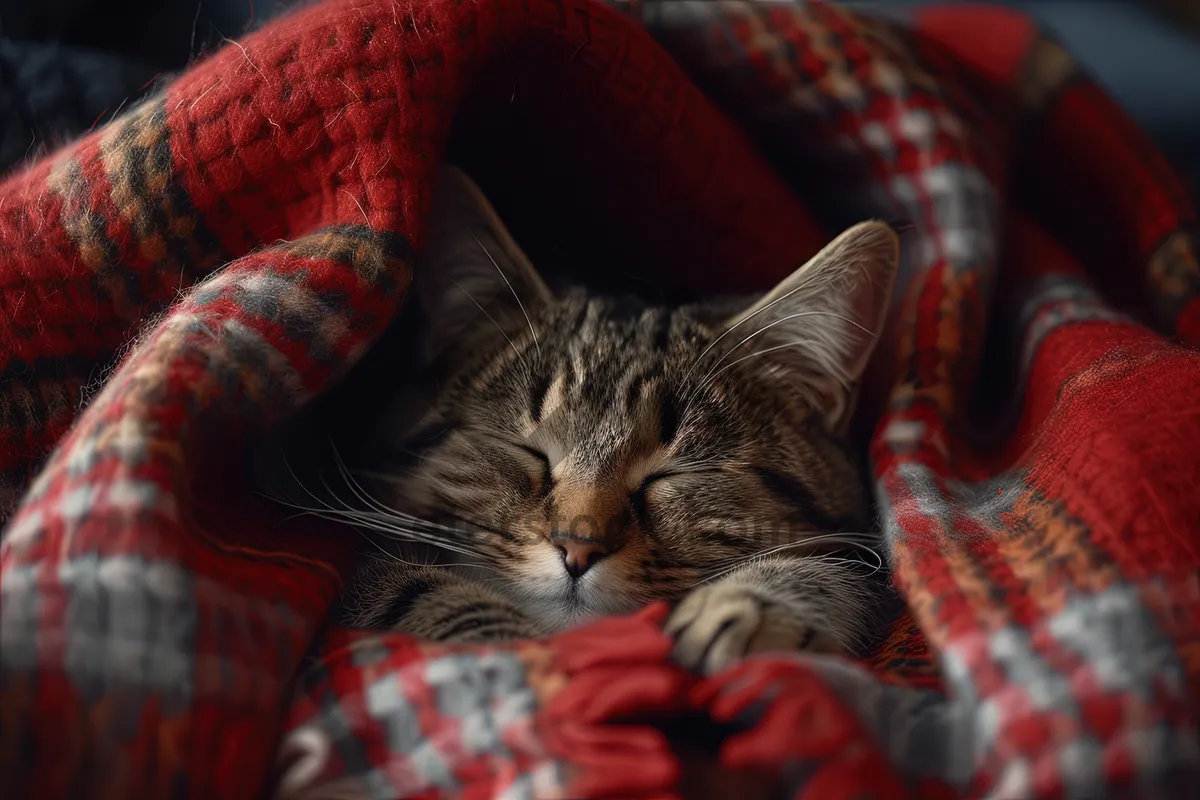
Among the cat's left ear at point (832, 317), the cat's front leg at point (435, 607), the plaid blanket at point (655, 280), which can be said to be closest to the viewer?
the plaid blanket at point (655, 280)

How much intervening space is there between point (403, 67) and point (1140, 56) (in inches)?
54.2

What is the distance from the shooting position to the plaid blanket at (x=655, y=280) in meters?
0.52

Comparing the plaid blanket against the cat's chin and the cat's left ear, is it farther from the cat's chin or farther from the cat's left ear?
the cat's chin

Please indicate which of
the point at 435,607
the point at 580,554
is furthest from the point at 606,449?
the point at 435,607

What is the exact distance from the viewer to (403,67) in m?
0.75

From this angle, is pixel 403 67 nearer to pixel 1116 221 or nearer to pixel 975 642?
pixel 975 642

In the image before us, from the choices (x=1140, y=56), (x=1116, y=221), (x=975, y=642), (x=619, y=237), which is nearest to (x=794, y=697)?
(x=975, y=642)

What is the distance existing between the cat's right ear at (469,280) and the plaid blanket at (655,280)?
10 cm

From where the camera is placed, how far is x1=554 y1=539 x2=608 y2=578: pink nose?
80cm

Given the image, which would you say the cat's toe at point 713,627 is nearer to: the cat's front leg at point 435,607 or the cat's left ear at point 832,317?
the cat's front leg at point 435,607

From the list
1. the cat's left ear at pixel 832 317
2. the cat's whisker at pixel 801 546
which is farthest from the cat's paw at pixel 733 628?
the cat's left ear at pixel 832 317

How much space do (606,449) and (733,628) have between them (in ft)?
0.93

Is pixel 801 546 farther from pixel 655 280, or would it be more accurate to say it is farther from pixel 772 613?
pixel 655 280

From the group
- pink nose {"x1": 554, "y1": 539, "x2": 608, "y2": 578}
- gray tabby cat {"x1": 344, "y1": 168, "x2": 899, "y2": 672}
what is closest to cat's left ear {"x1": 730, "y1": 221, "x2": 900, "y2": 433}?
gray tabby cat {"x1": 344, "y1": 168, "x2": 899, "y2": 672}
